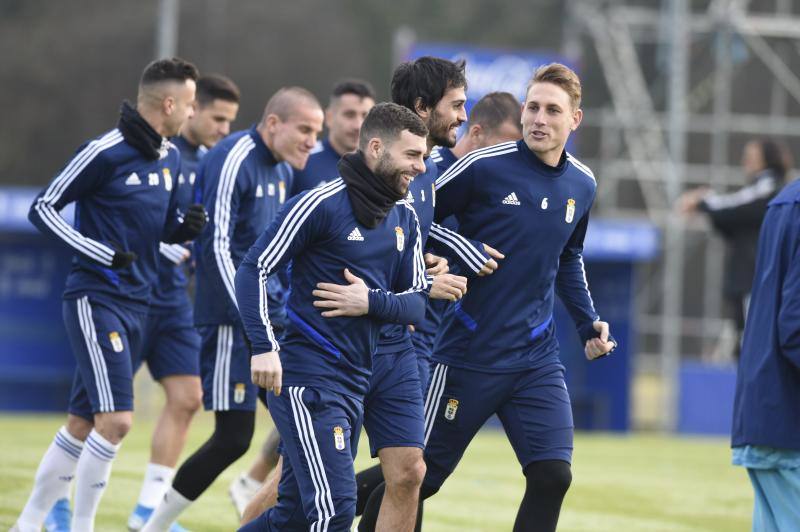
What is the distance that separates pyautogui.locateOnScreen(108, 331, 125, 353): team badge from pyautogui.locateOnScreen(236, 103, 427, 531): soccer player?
171 centimetres

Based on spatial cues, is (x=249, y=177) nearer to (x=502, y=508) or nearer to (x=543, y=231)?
(x=543, y=231)

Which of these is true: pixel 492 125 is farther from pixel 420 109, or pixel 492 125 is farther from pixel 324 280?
pixel 324 280

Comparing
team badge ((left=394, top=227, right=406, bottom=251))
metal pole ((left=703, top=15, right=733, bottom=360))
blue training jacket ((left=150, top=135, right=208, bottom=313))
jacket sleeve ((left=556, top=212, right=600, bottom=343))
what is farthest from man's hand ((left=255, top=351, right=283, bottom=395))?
metal pole ((left=703, top=15, right=733, bottom=360))

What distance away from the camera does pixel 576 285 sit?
7250mm

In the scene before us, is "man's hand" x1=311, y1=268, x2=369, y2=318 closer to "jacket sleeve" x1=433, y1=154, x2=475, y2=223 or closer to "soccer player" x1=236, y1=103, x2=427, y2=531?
"soccer player" x1=236, y1=103, x2=427, y2=531

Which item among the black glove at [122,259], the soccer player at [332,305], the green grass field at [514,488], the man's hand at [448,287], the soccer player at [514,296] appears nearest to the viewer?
the soccer player at [332,305]

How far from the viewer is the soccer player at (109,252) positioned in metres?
7.53

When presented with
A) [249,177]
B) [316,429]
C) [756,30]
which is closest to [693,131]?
Answer: [756,30]

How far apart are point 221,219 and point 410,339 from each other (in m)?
1.71

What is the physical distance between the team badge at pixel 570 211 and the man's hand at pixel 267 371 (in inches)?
70.8

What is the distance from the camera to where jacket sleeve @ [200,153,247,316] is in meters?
7.61

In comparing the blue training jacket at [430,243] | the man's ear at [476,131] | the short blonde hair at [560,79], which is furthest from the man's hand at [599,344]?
the man's ear at [476,131]

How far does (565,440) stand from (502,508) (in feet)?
13.6

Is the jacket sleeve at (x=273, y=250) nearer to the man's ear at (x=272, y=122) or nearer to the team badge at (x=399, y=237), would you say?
the team badge at (x=399, y=237)
